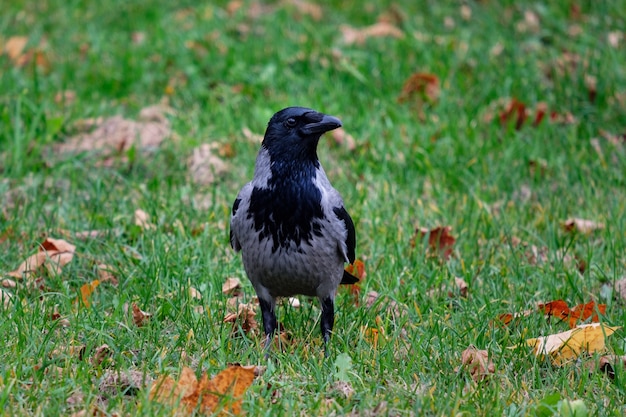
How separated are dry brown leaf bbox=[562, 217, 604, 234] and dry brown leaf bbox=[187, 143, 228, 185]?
2322mm

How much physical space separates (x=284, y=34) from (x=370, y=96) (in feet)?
4.88

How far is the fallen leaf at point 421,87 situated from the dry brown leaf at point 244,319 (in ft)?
11.0

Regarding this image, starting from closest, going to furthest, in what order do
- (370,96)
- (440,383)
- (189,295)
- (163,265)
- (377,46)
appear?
(440,383), (189,295), (163,265), (370,96), (377,46)

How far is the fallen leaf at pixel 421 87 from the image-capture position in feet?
25.0

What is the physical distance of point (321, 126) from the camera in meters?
4.30

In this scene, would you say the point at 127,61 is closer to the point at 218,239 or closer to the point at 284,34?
the point at 284,34

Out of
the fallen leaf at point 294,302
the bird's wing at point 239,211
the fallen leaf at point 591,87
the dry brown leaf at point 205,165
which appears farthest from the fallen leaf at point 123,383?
the fallen leaf at point 591,87

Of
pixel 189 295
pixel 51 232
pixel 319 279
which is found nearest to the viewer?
pixel 319 279

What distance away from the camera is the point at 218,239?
5570mm

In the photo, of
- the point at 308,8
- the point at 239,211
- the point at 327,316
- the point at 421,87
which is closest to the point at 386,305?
the point at 327,316

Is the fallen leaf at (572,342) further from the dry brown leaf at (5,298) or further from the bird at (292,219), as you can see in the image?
the dry brown leaf at (5,298)

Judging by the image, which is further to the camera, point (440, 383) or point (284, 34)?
point (284, 34)

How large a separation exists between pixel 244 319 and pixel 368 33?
4671 millimetres

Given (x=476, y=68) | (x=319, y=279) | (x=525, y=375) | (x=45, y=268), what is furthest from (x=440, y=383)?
(x=476, y=68)
